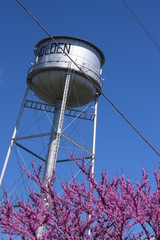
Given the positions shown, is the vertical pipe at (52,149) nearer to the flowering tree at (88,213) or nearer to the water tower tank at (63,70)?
the water tower tank at (63,70)

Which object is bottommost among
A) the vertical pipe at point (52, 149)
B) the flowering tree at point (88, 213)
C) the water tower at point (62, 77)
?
the flowering tree at point (88, 213)

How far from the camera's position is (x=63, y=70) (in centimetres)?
1577

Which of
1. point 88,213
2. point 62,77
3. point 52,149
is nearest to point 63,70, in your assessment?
point 62,77

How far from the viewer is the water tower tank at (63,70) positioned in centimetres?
1591

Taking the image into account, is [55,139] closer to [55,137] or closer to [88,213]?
[55,137]

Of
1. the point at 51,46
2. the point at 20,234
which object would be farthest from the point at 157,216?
the point at 51,46

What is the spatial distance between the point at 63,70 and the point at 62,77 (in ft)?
1.10

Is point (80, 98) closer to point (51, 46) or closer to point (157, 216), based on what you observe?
point (51, 46)

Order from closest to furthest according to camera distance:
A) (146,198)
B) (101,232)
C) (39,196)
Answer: (146,198) → (101,232) → (39,196)

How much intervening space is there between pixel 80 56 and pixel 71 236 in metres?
11.9

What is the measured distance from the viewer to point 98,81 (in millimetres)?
16625

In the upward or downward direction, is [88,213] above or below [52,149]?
below

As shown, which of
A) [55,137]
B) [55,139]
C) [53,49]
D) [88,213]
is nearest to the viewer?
[88,213]

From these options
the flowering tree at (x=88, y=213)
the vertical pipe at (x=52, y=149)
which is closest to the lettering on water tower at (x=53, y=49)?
the vertical pipe at (x=52, y=149)
